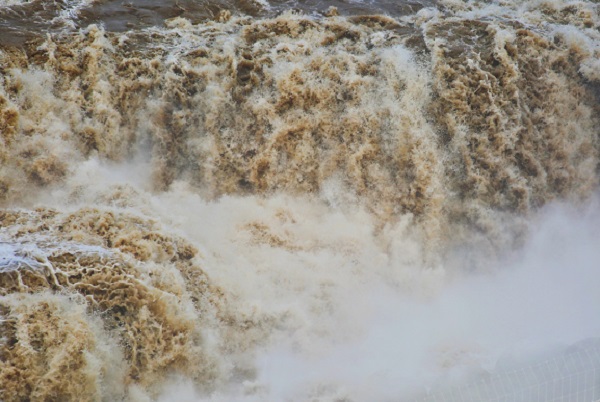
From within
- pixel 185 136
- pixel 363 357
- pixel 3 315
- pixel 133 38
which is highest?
pixel 133 38

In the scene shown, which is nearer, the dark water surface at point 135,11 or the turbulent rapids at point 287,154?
the turbulent rapids at point 287,154

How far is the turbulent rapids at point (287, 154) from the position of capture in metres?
5.06

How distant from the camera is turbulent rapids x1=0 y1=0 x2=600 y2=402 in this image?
199 inches

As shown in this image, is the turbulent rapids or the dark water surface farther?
the dark water surface

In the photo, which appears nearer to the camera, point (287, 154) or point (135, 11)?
point (287, 154)

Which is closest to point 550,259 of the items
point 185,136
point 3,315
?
point 185,136

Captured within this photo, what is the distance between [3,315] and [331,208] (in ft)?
10.8

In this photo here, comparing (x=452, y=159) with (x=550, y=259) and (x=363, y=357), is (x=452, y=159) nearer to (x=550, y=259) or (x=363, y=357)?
(x=550, y=259)

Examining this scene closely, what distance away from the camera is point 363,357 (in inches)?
197

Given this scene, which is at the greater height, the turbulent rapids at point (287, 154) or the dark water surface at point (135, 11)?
the dark water surface at point (135, 11)

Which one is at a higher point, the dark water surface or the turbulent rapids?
the dark water surface

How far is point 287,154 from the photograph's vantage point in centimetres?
602

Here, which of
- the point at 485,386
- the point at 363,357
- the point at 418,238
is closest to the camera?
the point at 485,386

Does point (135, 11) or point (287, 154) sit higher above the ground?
point (135, 11)
